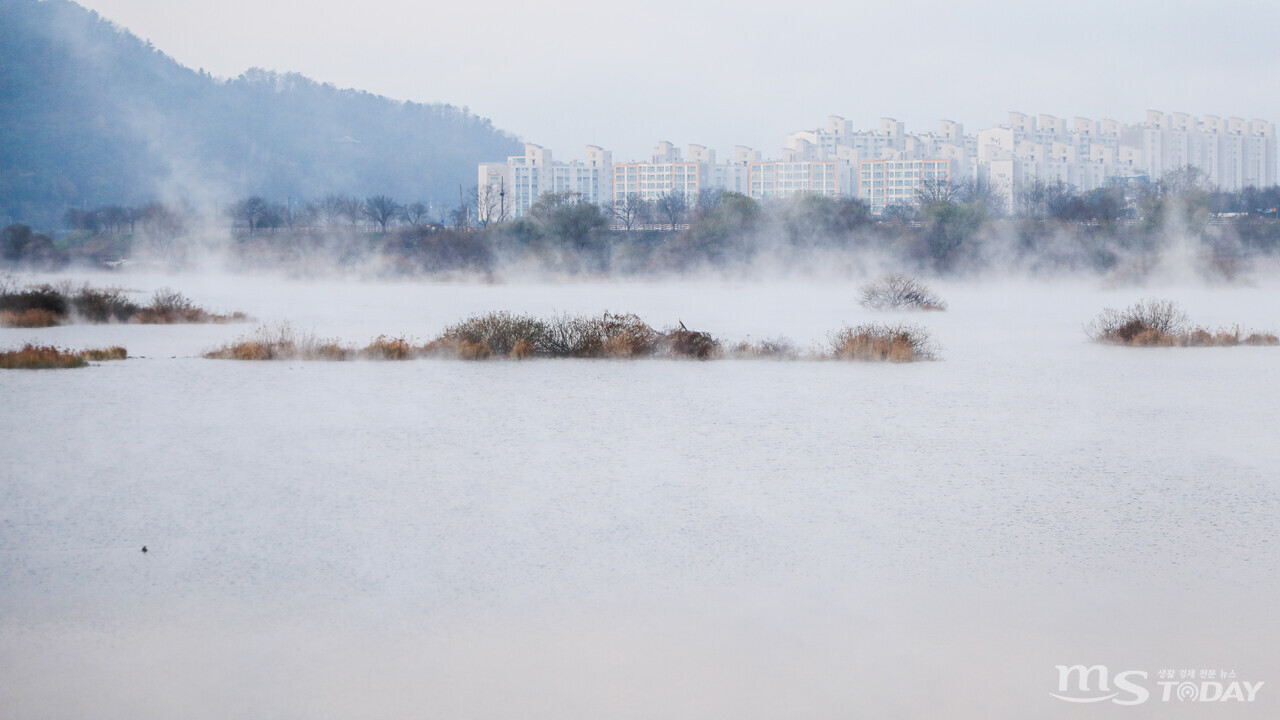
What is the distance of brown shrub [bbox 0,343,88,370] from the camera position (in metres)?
14.7

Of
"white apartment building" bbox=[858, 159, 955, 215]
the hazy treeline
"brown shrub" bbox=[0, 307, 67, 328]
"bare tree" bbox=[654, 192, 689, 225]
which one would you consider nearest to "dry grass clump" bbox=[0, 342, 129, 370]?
"brown shrub" bbox=[0, 307, 67, 328]

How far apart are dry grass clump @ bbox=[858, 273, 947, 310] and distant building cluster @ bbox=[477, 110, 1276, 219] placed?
267 feet

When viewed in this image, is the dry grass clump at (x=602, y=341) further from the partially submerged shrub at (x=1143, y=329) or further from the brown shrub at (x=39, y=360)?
the partially submerged shrub at (x=1143, y=329)

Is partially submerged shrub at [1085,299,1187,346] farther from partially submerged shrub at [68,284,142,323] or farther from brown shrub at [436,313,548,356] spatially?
partially submerged shrub at [68,284,142,323]

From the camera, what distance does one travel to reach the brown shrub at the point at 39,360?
14.7 metres

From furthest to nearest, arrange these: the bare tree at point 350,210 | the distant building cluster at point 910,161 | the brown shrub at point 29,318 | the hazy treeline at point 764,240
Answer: the distant building cluster at point 910,161
the bare tree at point 350,210
the hazy treeline at point 764,240
the brown shrub at point 29,318

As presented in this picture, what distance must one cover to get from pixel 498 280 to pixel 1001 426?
125ft

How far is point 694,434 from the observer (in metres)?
9.99

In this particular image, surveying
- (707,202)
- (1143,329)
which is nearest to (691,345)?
(1143,329)

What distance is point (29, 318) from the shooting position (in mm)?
22188

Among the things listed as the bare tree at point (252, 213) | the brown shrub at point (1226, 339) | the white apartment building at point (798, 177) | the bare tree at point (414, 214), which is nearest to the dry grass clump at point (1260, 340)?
the brown shrub at point (1226, 339)

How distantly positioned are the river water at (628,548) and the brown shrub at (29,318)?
1029 cm

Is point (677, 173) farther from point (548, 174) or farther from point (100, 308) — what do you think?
point (100, 308)

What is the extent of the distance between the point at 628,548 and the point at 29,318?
1944cm
